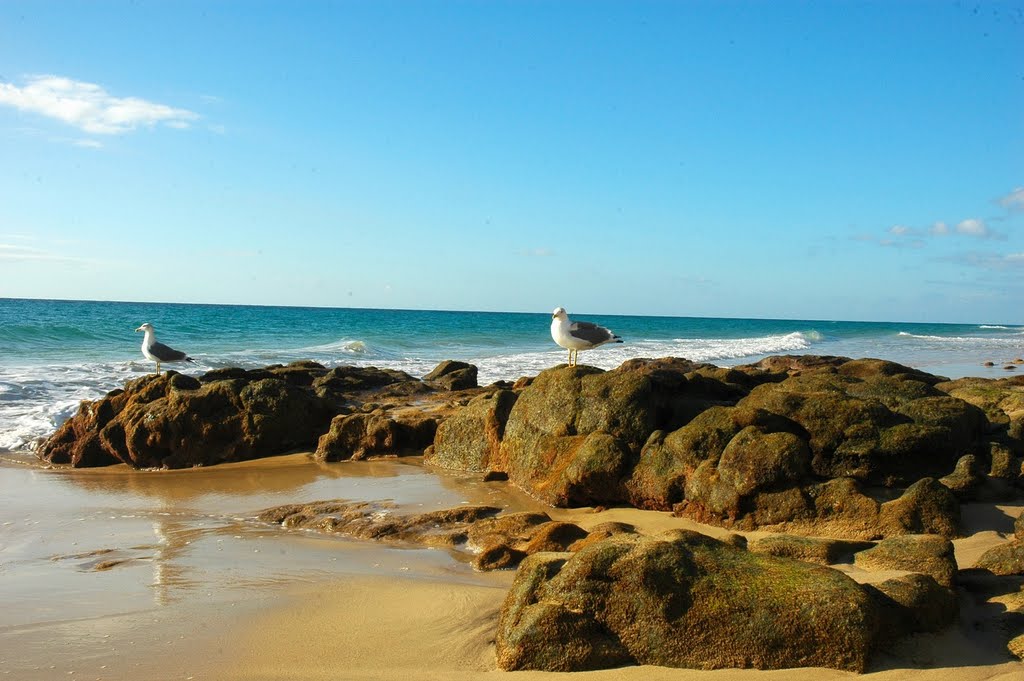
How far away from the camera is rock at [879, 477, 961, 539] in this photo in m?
5.96

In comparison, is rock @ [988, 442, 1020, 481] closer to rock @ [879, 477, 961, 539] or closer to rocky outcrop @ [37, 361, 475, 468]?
rock @ [879, 477, 961, 539]

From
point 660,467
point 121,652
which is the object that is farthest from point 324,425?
point 121,652

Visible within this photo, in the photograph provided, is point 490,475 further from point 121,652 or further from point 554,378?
point 121,652

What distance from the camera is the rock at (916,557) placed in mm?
4520

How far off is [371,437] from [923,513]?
6937 millimetres

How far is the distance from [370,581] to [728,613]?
9.12 ft

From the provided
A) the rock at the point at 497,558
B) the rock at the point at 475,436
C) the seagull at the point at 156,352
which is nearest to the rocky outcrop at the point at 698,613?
the rock at the point at 497,558

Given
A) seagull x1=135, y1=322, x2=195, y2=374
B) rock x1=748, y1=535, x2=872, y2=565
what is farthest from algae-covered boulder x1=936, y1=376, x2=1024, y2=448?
seagull x1=135, y1=322, x2=195, y2=374

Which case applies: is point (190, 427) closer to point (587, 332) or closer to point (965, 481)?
point (587, 332)

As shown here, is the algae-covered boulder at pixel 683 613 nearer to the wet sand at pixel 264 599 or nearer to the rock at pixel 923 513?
the wet sand at pixel 264 599

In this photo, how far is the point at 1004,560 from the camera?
476 cm

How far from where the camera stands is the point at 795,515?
20.8ft

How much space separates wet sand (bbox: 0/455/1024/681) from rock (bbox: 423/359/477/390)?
833cm

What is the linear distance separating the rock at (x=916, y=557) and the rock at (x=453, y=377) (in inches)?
500
